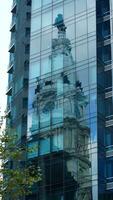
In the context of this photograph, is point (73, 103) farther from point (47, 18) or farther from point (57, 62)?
point (47, 18)

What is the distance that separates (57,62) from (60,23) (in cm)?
478

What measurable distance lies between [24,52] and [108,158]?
67.2 feet

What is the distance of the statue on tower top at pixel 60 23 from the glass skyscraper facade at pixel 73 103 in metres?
0.05

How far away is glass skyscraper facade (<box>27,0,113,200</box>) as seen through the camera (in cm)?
5381

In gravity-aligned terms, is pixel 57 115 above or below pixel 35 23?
below

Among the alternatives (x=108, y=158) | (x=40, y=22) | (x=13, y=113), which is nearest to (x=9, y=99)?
(x=13, y=113)

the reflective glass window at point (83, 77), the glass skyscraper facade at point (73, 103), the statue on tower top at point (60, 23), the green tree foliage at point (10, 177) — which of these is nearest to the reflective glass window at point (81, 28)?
the glass skyscraper facade at point (73, 103)

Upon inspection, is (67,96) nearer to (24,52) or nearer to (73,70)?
(73,70)

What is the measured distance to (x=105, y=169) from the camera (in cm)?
5356

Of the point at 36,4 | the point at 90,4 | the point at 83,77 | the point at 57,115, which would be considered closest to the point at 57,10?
the point at 36,4

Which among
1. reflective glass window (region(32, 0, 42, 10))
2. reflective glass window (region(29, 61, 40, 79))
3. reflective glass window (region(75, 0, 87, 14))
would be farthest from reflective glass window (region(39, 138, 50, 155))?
reflective glass window (region(32, 0, 42, 10))

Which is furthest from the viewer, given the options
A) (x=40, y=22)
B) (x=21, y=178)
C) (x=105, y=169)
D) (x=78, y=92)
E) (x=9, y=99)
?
(x=9, y=99)

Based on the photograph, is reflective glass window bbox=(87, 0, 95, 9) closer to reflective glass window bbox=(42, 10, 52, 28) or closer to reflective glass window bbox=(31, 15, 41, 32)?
reflective glass window bbox=(42, 10, 52, 28)

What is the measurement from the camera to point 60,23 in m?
62.6
